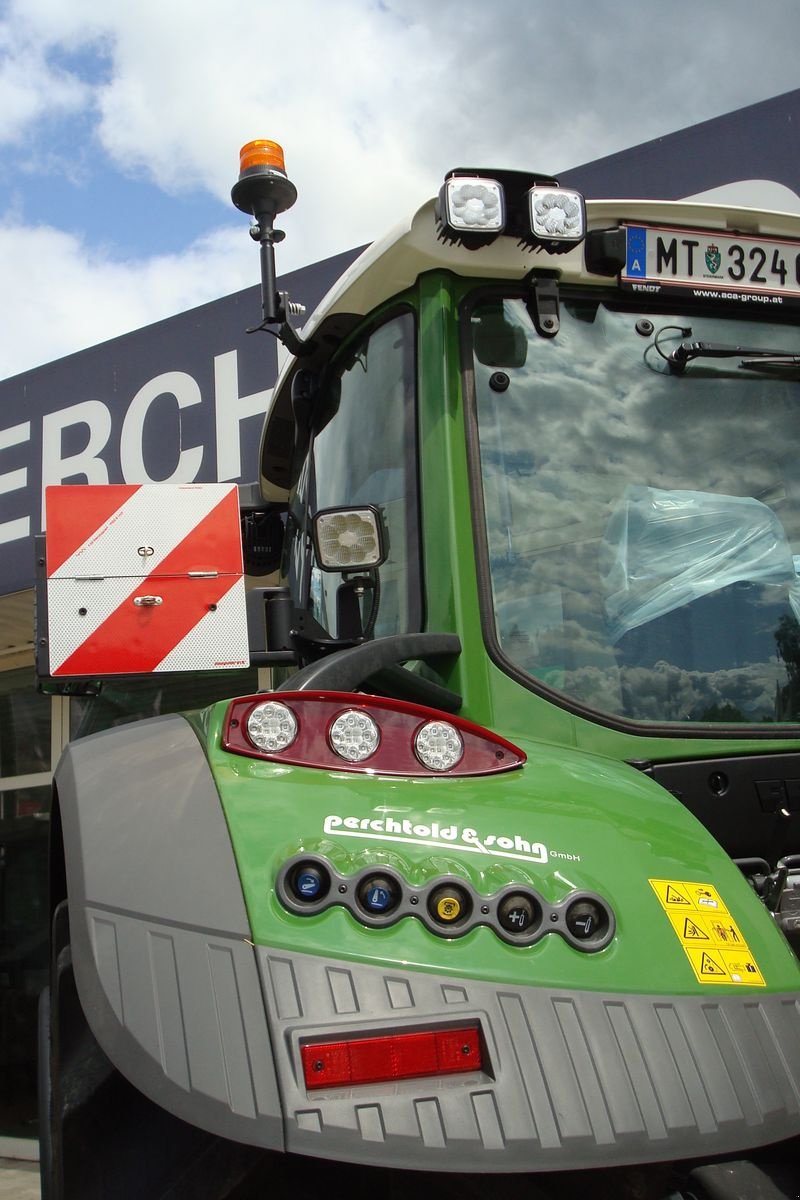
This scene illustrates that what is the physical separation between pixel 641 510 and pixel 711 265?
591 mm

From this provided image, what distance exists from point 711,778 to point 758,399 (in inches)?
35.1

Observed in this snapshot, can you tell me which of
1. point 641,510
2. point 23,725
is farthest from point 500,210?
point 23,725

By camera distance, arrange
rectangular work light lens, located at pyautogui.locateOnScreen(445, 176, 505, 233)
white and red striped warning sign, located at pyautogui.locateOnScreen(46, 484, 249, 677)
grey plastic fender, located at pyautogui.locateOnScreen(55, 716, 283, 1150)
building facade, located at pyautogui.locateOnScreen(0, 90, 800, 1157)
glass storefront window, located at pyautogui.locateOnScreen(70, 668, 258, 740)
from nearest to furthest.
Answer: grey plastic fender, located at pyautogui.locateOnScreen(55, 716, 283, 1150), rectangular work light lens, located at pyautogui.locateOnScreen(445, 176, 505, 233), white and red striped warning sign, located at pyautogui.locateOnScreen(46, 484, 249, 677), building facade, located at pyautogui.locateOnScreen(0, 90, 800, 1157), glass storefront window, located at pyautogui.locateOnScreen(70, 668, 258, 740)

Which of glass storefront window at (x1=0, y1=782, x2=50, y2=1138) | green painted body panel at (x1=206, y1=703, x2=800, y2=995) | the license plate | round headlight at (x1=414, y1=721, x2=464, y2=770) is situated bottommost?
glass storefront window at (x1=0, y1=782, x2=50, y2=1138)

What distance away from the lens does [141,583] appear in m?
2.79

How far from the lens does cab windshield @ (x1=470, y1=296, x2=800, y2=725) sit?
84.1 inches

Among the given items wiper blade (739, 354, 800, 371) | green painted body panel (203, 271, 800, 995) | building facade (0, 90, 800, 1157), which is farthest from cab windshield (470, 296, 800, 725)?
building facade (0, 90, 800, 1157)

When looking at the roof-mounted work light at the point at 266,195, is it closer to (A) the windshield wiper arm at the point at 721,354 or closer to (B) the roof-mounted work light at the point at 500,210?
(B) the roof-mounted work light at the point at 500,210

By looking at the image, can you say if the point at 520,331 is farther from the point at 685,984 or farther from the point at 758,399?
the point at 685,984

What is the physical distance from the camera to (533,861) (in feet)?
4.75

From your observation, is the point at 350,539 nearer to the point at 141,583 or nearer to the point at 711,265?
the point at 141,583

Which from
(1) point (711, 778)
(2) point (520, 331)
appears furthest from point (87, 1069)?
(2) point (520, 331)

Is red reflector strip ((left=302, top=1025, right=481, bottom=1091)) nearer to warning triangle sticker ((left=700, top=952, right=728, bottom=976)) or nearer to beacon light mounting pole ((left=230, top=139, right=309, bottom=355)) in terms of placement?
warning triangle sticker ((left=700, top=952, right=728, bottom=976))

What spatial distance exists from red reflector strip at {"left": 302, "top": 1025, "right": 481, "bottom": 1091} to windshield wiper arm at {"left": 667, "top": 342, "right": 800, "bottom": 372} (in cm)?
162
